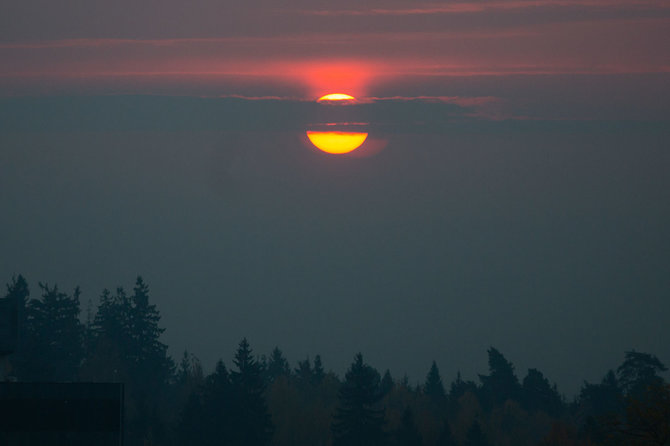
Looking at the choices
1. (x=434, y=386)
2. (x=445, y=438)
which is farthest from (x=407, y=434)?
(x=434, y=386)

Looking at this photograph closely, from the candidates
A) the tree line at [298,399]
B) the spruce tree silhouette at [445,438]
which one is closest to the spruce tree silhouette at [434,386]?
the tree line at [298,399]

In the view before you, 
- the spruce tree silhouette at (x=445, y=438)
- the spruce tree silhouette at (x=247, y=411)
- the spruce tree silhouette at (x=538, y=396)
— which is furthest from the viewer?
the spruce tree silhouette at (x=538, y=396)

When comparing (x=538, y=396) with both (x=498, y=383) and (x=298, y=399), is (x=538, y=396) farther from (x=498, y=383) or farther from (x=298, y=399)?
(x=298, y=399)

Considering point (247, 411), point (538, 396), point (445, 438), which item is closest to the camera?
point (247, 411)

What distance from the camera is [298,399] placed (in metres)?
138

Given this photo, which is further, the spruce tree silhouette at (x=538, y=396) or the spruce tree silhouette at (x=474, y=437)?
the spruce tree silhouette at (x=538, y=396)

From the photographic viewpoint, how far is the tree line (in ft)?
336

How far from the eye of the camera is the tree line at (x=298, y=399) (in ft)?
336

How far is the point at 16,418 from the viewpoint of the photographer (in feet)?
165

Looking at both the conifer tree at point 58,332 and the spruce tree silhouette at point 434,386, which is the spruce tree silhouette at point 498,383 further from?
the conifer tree at point 58,332

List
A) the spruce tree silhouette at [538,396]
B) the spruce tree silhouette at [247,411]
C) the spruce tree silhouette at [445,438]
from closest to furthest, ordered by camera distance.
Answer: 1. the spruce tree silhouette at [247,411]
2. the spruce tree silhouette at [445,438]
3. the spruce tree silhouette at [538,396]

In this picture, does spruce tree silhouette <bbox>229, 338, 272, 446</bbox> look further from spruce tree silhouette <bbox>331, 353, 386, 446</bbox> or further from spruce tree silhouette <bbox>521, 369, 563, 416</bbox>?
spruce tree silhouette <bbox>521, 369, 563, 416</bbox>

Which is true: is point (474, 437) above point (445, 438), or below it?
below

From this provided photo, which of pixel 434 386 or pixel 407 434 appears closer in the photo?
pixel 407 434
